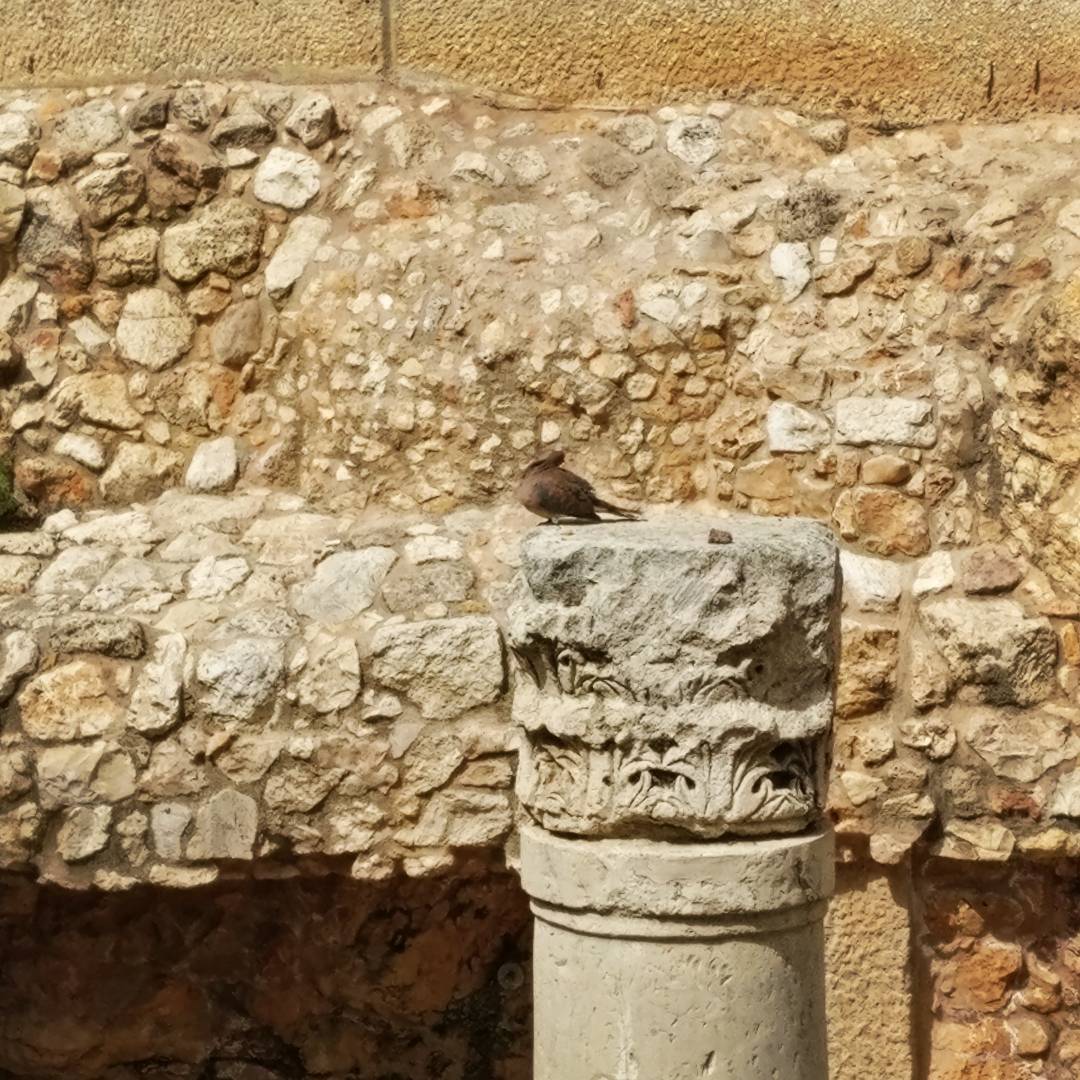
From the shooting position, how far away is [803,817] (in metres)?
4.30

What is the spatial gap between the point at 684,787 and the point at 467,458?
8.31 ft

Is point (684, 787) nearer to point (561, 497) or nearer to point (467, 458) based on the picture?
point (561, 497)

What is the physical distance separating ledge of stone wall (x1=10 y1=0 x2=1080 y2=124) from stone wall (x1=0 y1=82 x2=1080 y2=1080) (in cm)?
13

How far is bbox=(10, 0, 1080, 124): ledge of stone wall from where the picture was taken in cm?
687

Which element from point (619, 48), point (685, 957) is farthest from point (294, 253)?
point (685, 957)

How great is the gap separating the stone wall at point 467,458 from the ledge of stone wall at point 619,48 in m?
0.13

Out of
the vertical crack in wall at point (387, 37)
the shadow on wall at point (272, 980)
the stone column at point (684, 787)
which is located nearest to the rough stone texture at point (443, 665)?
the shadow on wall at point (272, 980)

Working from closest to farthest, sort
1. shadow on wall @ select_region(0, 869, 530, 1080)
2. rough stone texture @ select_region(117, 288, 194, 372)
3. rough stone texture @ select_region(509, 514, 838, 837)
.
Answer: rough stone texture @ select_region(509, 514, 838, 837)
shadow on wall @ select_region(0, 869, 530, 1080)
rough stone texture @ select_region(117, 288, 194, 372)

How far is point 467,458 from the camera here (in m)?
6.49

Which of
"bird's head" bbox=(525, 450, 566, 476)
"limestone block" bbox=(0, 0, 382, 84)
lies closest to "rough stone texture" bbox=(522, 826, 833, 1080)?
"bird's head" bbox=(525, 450, 566, 476)

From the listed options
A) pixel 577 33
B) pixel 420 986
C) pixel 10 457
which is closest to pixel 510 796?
pixel 420 986

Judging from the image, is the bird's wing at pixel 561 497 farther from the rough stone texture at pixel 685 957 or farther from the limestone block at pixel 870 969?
the limestone block at pixel 870 969

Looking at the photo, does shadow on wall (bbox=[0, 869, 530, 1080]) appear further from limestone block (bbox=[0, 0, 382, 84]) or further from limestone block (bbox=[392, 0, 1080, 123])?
limestone block (bbox=[0, 0, 382, 84])

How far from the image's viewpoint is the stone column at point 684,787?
4.09 m
